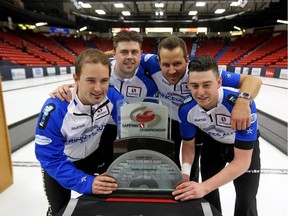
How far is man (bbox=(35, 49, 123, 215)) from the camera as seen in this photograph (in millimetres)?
1294

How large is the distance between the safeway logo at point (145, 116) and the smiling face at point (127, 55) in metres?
1.11

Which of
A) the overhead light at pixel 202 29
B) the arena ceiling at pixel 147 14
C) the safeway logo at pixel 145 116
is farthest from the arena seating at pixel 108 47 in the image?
the safeway logo at pixel 145 116

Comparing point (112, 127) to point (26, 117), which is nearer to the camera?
point (112, 127)

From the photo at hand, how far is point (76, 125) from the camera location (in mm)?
1471

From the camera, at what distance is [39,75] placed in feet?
47.9

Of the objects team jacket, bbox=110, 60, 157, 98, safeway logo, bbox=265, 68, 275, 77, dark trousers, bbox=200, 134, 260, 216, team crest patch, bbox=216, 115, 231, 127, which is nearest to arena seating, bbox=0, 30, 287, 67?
safeway logo, bbox=265, 68, 275, 77

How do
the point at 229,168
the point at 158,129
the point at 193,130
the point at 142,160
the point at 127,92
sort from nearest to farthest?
the point at 142,160
the point at 158,129
the point at 229,168
the point at 193,130
the point at 127,92

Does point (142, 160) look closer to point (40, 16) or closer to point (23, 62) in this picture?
point (23, 62)

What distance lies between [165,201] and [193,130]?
2.66 feet

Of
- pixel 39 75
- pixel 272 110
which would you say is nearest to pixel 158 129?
pixel 272 110

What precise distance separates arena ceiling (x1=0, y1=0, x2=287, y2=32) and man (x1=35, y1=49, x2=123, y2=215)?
52.8ft

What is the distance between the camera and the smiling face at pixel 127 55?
6.93ft

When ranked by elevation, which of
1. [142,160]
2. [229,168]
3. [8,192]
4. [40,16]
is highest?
[40,16]

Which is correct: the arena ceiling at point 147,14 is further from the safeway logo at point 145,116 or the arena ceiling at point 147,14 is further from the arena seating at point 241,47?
the safeway logo at point 145,116
